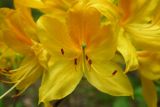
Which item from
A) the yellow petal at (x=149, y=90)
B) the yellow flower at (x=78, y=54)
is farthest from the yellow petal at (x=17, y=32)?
the yellow petal at (x=149, y=90)

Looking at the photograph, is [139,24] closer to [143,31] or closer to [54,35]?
[143,31]

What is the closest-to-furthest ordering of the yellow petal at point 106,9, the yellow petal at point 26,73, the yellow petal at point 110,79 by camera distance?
1. the yellow petal at point 106,9
2. the yellow petal at point 110,79
3. the yellow petal at point 26,73

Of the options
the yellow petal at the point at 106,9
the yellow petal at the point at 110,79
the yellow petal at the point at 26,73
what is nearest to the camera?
the yellow petal at the point at 106,9

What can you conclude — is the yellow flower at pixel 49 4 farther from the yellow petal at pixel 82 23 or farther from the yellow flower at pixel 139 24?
the yellow flower at pixel 139 24

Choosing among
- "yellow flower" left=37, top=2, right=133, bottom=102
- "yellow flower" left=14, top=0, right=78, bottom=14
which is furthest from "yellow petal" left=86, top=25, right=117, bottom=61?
"yellow flower" left=14, top=0, right=78, bottom=14

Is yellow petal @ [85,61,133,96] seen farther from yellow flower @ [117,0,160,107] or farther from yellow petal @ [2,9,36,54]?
yellow petal @ [2,9,36,54]

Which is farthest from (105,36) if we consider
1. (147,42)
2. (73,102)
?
(73,102)
